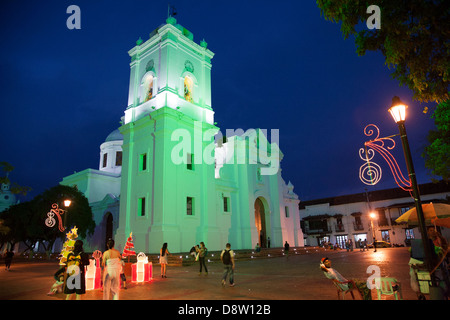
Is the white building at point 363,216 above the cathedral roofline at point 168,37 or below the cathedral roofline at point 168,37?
below

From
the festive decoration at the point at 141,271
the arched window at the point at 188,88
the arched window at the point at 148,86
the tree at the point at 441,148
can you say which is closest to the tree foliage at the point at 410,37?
the tree at the point at 441,148

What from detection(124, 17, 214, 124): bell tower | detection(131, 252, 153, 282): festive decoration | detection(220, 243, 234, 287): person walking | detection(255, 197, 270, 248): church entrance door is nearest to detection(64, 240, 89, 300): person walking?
detection(131, 252, 153, 282): festive decoration

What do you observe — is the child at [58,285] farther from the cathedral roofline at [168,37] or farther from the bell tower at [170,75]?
the cathedral roofline at [168,37]

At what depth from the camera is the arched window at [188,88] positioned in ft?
89.7

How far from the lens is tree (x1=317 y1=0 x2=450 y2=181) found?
664 centimetres

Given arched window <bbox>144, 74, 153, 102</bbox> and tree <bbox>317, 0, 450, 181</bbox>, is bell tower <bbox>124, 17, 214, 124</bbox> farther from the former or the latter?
tree <bbox>317, 0, 450, 181</bbox>

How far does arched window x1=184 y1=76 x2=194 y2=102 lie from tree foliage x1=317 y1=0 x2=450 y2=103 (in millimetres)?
20540

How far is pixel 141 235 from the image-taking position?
22844 millimetres

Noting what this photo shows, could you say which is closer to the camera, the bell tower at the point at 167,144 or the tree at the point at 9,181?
the tree at the point at 9,181

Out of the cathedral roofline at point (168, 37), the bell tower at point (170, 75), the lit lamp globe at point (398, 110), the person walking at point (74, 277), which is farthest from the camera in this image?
the cathedral roofline at point (168, 37)

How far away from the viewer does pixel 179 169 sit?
79.0 feet

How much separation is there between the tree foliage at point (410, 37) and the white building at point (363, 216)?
37060 millimetres
